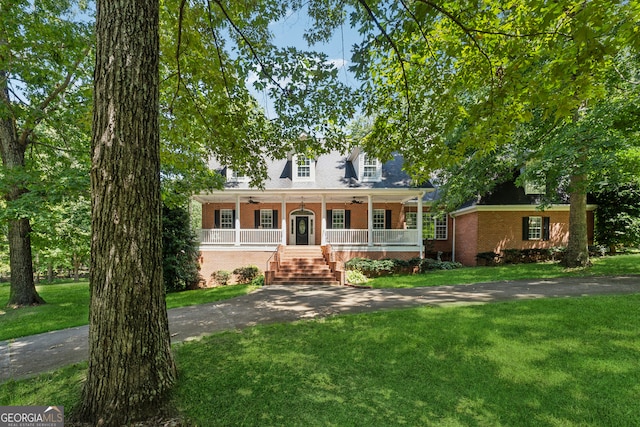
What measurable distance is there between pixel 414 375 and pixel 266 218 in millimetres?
14663

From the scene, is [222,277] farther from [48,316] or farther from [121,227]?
[121,227]

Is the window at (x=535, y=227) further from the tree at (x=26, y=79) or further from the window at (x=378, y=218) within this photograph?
the tree at (x=26, y=79)

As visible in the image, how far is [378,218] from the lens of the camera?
17844 mm

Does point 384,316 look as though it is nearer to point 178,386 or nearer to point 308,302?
point 308,302

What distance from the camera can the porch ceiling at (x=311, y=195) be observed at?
14.4 m

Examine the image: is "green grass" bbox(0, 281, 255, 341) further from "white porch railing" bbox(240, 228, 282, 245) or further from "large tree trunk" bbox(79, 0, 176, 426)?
"large tree trunk" bbox(79, 0, 176, 426)

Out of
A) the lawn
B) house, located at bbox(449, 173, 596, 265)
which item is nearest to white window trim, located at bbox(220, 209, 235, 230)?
the lawn

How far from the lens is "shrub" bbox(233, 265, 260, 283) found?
1353 centimetres

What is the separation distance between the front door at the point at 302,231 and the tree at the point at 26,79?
11534 millimetres

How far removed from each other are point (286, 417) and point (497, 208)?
59.3 ft

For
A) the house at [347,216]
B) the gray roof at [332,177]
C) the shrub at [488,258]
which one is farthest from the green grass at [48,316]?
the shrub at [488,258]

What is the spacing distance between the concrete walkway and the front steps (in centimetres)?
103

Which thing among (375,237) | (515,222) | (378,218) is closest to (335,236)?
(375,237)

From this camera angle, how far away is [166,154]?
6.23m
